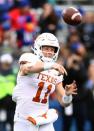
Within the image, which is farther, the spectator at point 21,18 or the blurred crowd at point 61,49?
the spectator at point 21,18

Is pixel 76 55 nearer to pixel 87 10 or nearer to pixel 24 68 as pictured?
pixel 87 10

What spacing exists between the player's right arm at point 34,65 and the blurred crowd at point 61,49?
3381 millimetres

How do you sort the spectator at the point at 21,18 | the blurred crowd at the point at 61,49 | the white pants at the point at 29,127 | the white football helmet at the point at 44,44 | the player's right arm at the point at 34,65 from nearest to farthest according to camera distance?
the player's right arm at the point at 34,65 < the white football helmet at the point at 44,44 < the white pants at the point at 29,127 < the blurred crowd at the point at 61,49 < the spectator at the point at 21,18

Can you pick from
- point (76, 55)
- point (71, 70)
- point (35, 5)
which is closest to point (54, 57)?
point (71, 70)

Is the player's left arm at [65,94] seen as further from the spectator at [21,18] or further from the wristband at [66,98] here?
the spectator at [21,18]

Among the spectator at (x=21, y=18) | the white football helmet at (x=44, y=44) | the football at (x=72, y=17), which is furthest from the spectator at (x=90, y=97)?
the white football helmet at (x=44, y=44)

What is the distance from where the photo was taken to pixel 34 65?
21.5ft

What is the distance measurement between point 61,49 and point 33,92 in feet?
15.5

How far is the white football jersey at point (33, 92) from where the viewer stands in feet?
23.2

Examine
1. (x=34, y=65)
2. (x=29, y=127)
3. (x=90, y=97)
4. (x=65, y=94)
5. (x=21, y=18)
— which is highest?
(x=34, y=65)

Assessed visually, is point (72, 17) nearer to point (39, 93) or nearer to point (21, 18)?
point (39, 93)

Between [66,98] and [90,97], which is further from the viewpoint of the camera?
[90,97]

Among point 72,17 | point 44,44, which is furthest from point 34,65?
point 72,17

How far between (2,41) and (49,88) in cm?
467
